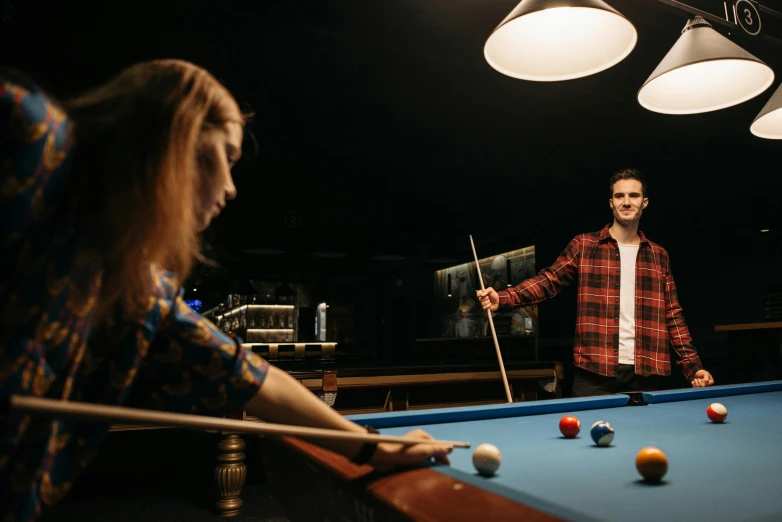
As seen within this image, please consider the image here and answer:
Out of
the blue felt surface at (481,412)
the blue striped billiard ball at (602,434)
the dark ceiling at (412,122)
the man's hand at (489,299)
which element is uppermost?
the dark ceiling at (412,122)

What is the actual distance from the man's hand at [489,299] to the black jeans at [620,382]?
0.61m

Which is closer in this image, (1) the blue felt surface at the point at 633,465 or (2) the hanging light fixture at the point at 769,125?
(1) the blue felt surface at the point at 633,465

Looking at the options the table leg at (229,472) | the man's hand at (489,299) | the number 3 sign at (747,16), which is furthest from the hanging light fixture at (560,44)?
the table leg at (229,472)

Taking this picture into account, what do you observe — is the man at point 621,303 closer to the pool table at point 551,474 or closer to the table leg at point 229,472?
the pool table at point 551,474

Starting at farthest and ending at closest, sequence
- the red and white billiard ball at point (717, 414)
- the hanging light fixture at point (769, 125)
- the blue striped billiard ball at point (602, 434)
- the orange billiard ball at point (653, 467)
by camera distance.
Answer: the hanging light fixture at point (769, 125), the red and white billiard ball at point (717, 414), the blue striped billiard ball at point (602, 434), the orange billiard ball at point (653, 467)

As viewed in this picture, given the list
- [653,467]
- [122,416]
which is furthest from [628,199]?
[122,416]

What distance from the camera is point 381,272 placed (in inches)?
601

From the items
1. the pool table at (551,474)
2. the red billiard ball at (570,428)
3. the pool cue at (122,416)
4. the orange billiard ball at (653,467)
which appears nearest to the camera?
the pool cue at (122,416)

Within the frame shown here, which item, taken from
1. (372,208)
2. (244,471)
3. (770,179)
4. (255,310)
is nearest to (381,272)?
(255,310)

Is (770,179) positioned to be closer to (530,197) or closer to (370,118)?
(530,197)

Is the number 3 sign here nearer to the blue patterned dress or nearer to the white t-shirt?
the white t-shirt

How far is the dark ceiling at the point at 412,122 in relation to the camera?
128 inches

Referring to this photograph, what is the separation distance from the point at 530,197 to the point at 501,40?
578 cm

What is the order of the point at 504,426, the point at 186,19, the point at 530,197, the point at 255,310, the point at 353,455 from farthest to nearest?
the point at 255,310 → the point at 530,197 → the point at 186,19 → the point at 504,426 → the point at 353,455
